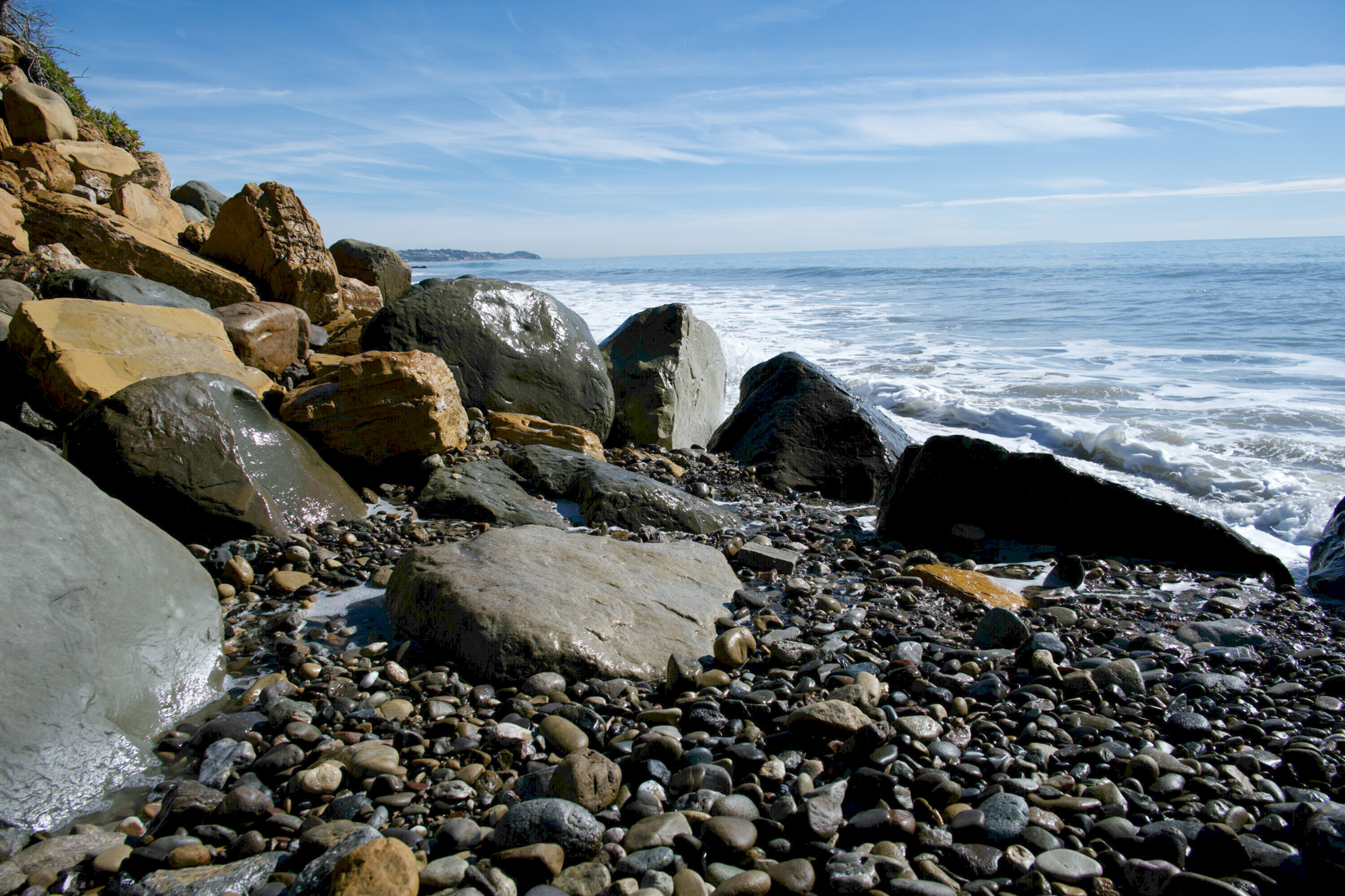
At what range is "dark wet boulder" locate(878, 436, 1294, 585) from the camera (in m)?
4.27

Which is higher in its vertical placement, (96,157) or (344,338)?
(96,157)

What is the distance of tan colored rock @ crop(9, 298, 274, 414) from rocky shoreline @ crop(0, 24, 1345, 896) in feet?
0.08

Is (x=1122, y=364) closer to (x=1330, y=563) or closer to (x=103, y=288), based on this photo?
(x=1330, y=563)

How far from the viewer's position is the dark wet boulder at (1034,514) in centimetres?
427

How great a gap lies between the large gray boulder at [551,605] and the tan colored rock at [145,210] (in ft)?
24.1

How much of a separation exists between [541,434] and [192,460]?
8.01 feet

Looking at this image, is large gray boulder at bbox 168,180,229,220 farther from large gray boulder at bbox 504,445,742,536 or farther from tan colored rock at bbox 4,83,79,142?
large gray boulder at bbox 504,445,742,536

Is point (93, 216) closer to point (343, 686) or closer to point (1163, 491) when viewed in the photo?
point (343, 686)

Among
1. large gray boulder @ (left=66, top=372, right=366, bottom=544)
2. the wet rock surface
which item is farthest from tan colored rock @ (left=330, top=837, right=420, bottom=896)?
large gray boulder @ (left=66, top=372, right=366, bottom=544)

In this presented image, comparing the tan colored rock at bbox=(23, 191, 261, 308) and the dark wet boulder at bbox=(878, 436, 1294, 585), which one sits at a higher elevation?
the tan colored rock at bbox=(23, 191, 261, 308)

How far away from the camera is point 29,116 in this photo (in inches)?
431

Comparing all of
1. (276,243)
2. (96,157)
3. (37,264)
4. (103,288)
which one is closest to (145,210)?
(276,243)

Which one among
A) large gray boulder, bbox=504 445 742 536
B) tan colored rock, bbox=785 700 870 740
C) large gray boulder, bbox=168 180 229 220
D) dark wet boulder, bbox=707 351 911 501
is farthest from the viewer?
large gray boulder, bbox=168 180 229 220

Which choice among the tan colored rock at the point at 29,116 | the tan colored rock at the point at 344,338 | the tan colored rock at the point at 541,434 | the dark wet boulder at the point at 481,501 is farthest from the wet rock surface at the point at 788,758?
the tan colored rock at the point at 29,116
